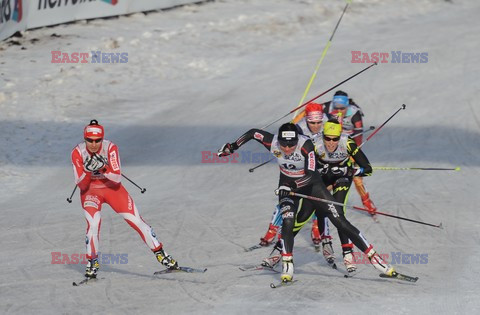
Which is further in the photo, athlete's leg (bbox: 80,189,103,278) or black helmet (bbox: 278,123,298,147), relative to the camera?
athlete's leg (bbox: 80,189,103,278)

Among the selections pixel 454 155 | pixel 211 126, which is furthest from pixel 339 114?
pixel 211 126

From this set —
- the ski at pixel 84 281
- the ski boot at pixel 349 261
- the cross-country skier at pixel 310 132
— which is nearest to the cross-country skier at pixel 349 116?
the cross-country skier at pixel 310 132

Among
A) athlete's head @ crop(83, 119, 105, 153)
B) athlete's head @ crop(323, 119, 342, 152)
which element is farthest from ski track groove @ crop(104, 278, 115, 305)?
athlete's head @ crop(323, 119, 342, 152)

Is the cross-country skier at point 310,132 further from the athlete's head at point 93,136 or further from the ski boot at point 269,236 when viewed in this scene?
the athlete's head at point 93,136

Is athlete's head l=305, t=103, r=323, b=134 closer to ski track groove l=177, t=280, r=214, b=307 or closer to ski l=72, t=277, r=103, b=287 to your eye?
ski track groove l=177, t=280, r=214, b=307

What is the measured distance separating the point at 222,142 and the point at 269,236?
6.85 meters

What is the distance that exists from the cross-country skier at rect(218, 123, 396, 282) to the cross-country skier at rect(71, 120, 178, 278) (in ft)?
5.13

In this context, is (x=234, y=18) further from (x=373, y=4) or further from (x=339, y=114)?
(x=339, y=114)

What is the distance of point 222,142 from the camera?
19.7 meters

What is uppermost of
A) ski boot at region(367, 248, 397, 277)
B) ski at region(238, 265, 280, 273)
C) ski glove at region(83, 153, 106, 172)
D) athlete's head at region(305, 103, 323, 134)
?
athlete's head at region(305, 103, 323, 134)

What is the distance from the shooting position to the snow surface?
1105 centimetres

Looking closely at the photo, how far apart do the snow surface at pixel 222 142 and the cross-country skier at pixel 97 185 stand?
513mm

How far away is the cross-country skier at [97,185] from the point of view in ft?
35.7

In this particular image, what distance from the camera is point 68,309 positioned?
10.4m
